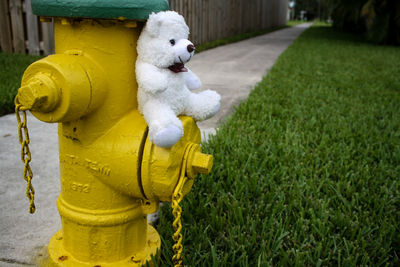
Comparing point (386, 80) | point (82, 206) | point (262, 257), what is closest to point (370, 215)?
point (262, 257)

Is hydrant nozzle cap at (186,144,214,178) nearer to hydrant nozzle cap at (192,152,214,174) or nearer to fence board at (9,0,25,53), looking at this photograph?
hydrant nozzle cap at (192,152,214,174)

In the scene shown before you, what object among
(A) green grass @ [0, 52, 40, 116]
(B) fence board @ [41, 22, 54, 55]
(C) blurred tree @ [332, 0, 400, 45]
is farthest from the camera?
(C) blurred tree @ [332, 0, 400, 45]

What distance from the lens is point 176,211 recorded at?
1073mm

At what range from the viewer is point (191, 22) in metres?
8.55

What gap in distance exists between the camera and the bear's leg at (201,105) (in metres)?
1.19

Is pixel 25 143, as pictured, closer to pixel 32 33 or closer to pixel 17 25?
pixel 32 33

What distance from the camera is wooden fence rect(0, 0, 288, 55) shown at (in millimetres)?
5938

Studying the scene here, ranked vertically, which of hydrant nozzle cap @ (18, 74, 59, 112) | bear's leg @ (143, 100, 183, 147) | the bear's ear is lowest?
bear's leg @ (143, 100, 183, 147)

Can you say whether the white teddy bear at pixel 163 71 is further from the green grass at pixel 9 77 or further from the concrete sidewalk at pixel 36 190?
the green grass at pixel 9 77

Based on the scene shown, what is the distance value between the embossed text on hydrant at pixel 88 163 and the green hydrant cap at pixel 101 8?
1.39 ft

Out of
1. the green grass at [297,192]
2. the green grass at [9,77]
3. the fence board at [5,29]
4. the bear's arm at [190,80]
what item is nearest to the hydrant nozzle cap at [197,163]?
the bear's arm at [190,80]

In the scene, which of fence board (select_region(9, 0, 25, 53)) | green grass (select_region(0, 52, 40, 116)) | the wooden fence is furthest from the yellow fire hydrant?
fence board (select_region(9, 0, 25, 53))

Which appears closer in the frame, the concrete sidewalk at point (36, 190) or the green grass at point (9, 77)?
the concrete sidewalk at point (36, 190)

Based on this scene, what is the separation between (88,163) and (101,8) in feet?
1.50
